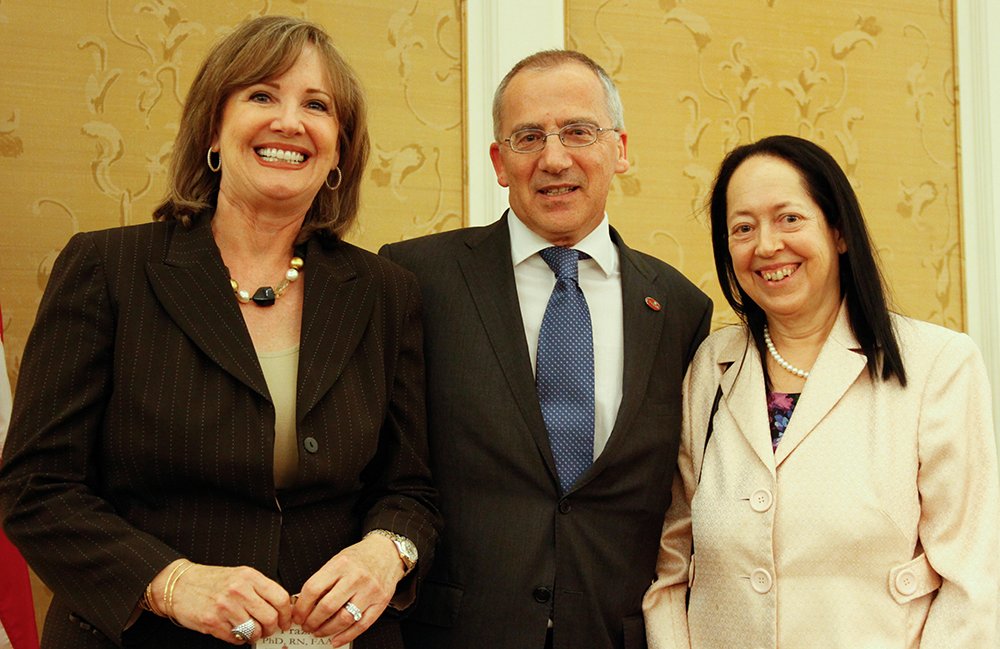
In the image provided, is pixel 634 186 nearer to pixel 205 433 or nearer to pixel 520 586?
pixel 520 586

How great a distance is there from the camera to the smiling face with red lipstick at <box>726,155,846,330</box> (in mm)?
2041

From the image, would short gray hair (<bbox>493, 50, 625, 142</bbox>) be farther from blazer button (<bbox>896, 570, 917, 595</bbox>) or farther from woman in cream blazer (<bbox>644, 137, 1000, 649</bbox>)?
blazer button (<bbox>896, 570, 917, 595</bbox>)

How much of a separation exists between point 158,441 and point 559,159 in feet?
3.40

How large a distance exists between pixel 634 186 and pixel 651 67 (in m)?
0.40

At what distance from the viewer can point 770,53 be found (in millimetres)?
3539

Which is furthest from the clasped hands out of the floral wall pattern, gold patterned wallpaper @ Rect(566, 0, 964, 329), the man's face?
gold patterned wallpaper @ Rect(566, 0, 964, 329)

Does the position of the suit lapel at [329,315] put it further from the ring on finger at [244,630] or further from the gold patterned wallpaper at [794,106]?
the gold patterned wallpaper at [794,106]

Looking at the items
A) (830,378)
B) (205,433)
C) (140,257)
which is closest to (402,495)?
(205,433)

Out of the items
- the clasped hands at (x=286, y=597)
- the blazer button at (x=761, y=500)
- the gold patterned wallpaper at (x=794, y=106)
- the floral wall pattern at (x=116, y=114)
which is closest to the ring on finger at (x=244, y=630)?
the clasped hands at (x=286, y=597)

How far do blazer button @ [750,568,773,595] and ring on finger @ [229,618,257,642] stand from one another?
0.92 meters

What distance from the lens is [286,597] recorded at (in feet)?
5.03

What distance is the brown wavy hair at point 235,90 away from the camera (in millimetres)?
1816

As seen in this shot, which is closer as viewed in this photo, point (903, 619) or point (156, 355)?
point (156, 355)

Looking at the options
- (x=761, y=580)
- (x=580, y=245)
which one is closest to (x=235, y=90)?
(x=580, y=245)
